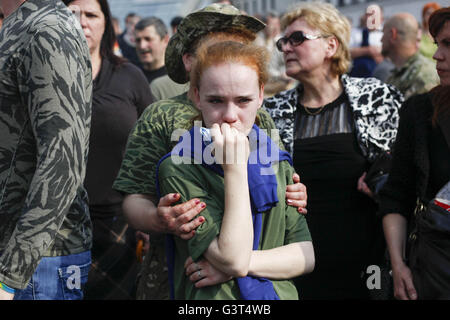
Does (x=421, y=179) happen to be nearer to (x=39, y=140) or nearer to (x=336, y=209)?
(x=336, y=209)

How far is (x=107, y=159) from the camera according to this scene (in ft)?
11.4

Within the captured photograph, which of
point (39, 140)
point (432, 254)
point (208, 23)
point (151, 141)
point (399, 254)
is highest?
point (208, 23)

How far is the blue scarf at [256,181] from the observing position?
6.46ft

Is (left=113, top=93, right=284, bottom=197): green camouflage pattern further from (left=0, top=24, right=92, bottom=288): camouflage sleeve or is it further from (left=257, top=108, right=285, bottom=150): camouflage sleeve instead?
(left=0, top=24, right=92, bottom=288): camouflage sleeve

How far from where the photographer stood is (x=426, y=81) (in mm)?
4711

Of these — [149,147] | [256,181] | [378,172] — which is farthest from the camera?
[378,172]

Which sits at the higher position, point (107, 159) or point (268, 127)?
point (268, 127)

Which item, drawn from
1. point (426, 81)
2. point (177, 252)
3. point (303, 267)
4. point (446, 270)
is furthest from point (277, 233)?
point (426, 81)

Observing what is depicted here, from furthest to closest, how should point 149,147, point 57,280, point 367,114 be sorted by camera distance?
point 367,114 → point 149,147 → point 57,280

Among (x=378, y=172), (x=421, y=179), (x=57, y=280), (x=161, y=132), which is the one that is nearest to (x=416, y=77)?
(x=378, y=172)

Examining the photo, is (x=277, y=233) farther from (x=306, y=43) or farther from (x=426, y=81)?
(x=426, y=81)

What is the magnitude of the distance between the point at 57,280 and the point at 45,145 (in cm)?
53

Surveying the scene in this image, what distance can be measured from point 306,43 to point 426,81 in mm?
1578

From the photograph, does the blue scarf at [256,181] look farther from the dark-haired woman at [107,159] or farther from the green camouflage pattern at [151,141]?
the dark-haired woman at [107,159]
